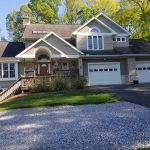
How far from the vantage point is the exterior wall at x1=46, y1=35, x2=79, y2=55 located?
29.0m

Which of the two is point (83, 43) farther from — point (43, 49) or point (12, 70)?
point (12, 70)

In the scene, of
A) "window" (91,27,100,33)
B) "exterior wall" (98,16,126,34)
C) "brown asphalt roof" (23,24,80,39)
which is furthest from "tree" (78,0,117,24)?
"window" (91,27,100,33)

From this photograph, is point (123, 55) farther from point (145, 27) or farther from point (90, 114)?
point (90, 114)

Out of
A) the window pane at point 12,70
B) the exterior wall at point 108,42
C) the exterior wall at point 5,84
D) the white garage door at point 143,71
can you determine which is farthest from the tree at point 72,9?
the exterior wall at point 5,84

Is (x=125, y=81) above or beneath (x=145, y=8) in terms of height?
beneath

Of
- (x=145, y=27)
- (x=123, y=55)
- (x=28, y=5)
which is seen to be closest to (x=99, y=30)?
(x=123, y=55)

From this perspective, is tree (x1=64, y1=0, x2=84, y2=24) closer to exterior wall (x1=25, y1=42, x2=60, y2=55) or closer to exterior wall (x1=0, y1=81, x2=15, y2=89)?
exterior wall (x1=25, y1=42, x2=60, y2=55)

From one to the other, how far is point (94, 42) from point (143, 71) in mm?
6139

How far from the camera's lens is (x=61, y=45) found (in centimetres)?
2942

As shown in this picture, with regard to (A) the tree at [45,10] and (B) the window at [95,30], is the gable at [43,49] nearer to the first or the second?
(B) the window at [95,30]

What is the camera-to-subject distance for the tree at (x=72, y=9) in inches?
2100

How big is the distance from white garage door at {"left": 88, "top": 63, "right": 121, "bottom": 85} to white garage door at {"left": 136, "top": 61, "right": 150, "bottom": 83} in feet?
7.52

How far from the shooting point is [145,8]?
4325 centimetres

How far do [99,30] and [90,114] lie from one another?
20342 mm
